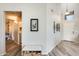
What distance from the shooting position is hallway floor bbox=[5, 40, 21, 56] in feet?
5.34

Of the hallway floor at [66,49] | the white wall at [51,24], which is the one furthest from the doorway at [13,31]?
the hallway floor at [66,49]

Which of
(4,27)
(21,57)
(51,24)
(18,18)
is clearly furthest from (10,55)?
(51,24)

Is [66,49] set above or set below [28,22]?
below

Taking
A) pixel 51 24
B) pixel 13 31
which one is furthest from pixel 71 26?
pixel 13 31

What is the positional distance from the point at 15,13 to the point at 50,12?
531 mm

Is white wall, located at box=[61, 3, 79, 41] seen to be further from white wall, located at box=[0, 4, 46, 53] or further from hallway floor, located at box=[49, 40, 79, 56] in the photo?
white wall, located at box=[0, 4, 46, 53]

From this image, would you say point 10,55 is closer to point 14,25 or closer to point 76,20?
point 14,25

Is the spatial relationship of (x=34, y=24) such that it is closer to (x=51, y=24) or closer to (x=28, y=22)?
(x=28, y=22)

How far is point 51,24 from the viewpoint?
65.4 inches

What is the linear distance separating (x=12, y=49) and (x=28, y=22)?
1.57 ft

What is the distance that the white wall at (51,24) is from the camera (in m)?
1.64

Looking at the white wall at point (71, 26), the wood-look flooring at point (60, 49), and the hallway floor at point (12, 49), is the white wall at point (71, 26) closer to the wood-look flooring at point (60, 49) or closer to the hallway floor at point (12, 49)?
the wood-look flooring at point (60, 49)

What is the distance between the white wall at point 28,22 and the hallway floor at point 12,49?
0.08 m

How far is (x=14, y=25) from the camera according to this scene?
1.64m
